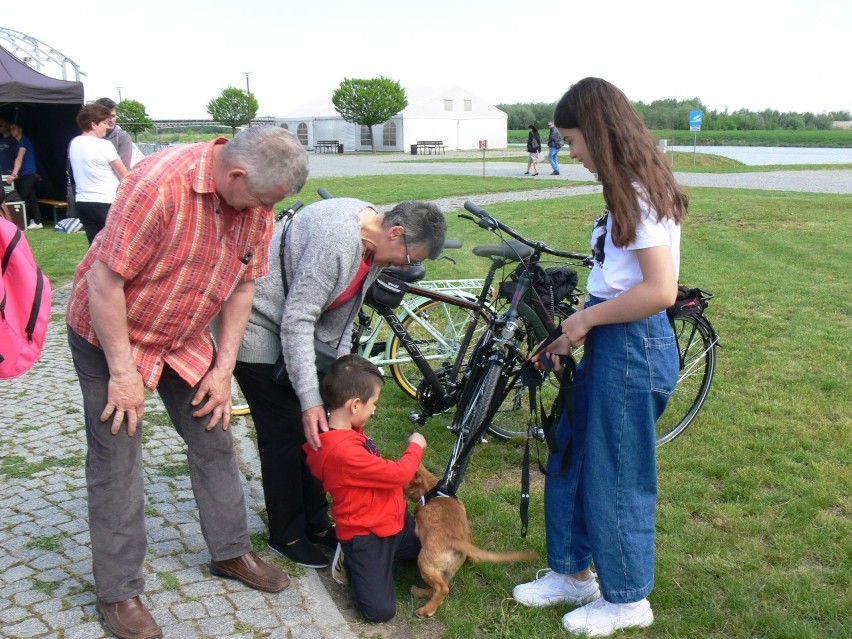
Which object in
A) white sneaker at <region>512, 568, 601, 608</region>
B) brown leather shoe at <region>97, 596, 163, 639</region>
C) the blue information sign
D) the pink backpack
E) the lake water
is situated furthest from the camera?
the lake water

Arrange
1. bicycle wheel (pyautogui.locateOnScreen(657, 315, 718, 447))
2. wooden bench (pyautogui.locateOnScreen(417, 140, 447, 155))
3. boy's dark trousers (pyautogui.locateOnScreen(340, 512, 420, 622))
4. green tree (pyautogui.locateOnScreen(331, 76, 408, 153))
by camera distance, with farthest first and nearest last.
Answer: green tree (pyautogui.locateOnScreen(331, 76, 408, 153)) < wooden bench (pyautogui.locateOnScreen(417, 140, 447, 155)) < bicycle wheel (pyautogui.locateOnScreen(657, 315, 718, 447)) < boy's dark trousers (pyautogui.locateOnScreen(340, 512, 420, 622))

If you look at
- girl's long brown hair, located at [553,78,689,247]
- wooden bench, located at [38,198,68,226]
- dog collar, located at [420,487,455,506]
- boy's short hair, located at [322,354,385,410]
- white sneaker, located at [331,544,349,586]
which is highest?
girl's long brown hair, located at [553,78,689,247]

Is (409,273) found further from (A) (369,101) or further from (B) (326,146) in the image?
(B) (326,146)

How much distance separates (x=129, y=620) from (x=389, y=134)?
2366 inches

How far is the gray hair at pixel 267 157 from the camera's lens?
2.46 meters

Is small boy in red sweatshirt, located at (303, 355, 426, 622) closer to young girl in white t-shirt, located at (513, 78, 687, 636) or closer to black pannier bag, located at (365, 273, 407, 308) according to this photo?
young girl in white t-shirt, located at (513, 78, 687, 636)

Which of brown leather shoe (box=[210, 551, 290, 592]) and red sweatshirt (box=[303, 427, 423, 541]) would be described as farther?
brown leather shoe (box=[210, 551, 290, 592])

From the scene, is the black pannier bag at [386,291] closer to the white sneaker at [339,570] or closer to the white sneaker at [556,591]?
the white sneaker at [339,570]

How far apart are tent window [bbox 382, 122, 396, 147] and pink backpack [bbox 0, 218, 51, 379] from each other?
2343 inches

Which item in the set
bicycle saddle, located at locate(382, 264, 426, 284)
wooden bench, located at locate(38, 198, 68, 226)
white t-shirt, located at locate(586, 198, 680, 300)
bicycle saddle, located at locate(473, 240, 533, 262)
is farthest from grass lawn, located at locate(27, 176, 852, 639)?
wooden bench, located at locate(38, 198, 68, 226)

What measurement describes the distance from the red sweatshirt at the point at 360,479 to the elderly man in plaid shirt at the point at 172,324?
392 millimetres

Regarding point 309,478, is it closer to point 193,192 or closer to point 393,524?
point 393,524

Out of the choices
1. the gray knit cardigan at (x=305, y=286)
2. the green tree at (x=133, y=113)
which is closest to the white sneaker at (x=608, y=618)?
the gray knit cardigan at (x=305, y=286)

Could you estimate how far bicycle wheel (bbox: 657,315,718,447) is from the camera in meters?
4.92
